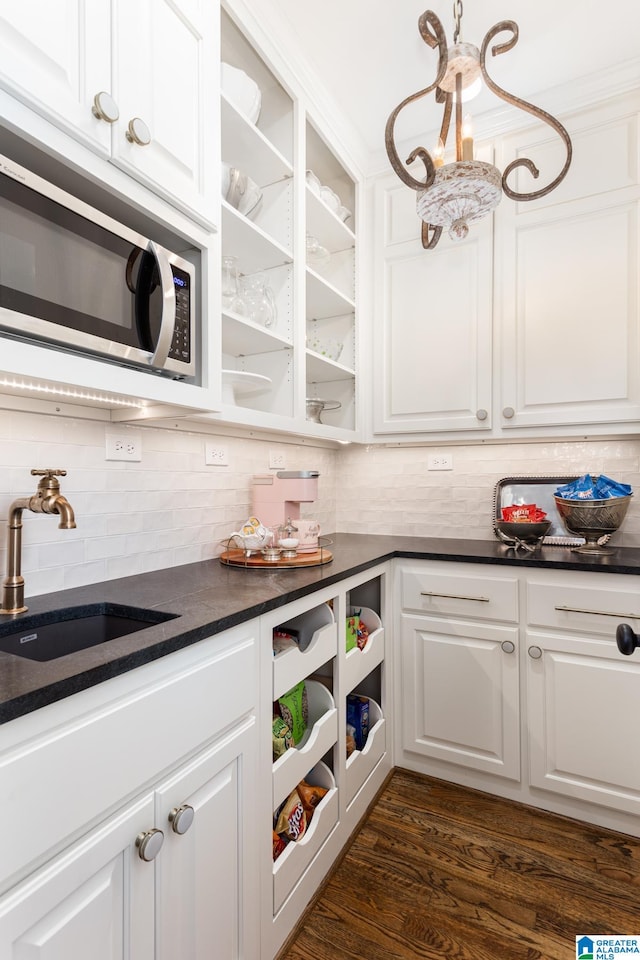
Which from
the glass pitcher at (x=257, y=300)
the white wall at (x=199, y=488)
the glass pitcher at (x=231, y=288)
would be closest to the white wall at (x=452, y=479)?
the white wall at (x=199, y=488)

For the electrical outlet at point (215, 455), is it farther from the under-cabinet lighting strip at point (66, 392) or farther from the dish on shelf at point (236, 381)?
the under-cabinet lighting strip at point (66, 392)

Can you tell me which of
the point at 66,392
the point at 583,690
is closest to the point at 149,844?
the point at 66,392

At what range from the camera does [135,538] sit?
1483 mm

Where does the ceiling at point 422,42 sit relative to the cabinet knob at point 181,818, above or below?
above

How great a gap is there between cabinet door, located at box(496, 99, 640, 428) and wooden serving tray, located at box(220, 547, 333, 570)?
40.2 inches

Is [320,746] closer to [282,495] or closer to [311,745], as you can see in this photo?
[311,745]

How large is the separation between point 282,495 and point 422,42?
166 centimetres

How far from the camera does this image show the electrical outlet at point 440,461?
2.38 meters

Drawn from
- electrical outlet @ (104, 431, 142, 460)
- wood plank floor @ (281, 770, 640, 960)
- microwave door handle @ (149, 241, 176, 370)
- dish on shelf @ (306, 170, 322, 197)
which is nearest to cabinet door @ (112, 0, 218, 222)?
microwave door handle @ (149, 241, 176, 370)

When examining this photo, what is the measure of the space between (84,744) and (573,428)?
1961mm

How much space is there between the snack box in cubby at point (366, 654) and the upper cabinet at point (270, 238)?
75 centimetres

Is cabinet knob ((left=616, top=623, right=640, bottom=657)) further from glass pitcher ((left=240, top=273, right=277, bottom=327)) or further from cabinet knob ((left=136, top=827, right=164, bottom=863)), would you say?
glass pitcher ((left=240, top=273, right=277, bottom=327))

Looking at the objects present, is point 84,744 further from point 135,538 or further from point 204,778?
point 135,538

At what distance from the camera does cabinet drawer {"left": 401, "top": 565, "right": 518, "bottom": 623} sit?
5.91ft
